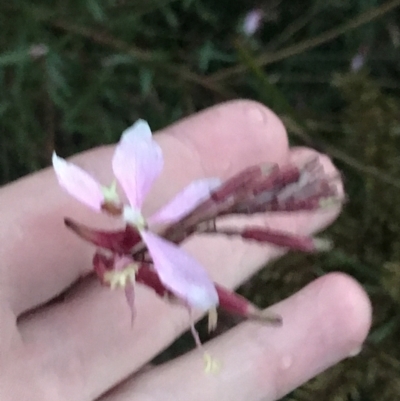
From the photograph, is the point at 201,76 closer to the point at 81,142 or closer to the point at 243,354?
the point at 81,142

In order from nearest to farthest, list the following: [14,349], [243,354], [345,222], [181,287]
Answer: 1. [181,287]
2. [14,349]
3. [243,354]
4. [345,222]

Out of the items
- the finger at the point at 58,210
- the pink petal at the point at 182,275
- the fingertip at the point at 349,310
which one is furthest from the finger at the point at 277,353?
the pink petal at the point at 182,275

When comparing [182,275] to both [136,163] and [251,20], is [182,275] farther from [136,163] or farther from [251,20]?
[251,20]

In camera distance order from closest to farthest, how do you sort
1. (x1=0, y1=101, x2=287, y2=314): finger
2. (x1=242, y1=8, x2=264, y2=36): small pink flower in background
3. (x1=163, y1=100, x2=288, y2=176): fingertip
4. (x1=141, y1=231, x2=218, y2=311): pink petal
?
(x1=141, y1=231, x2=218, y2=311): pink petal < (x1=0, y1=101, x2=287, y2=314): finger < (x1=163, y1=100, x2=288, y2=176): fingertip < (x1=242, y1=8, x2=264, y2=36): small pink flower in background

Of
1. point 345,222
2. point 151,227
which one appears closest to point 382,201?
point 345,222

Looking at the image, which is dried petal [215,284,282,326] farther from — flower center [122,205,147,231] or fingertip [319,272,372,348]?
fingertip [319,272,372,348]

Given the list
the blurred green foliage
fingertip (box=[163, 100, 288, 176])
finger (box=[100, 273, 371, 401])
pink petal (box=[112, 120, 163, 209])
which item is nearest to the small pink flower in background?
the blurred green foliage

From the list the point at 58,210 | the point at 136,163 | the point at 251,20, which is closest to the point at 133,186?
the point at 136,163
